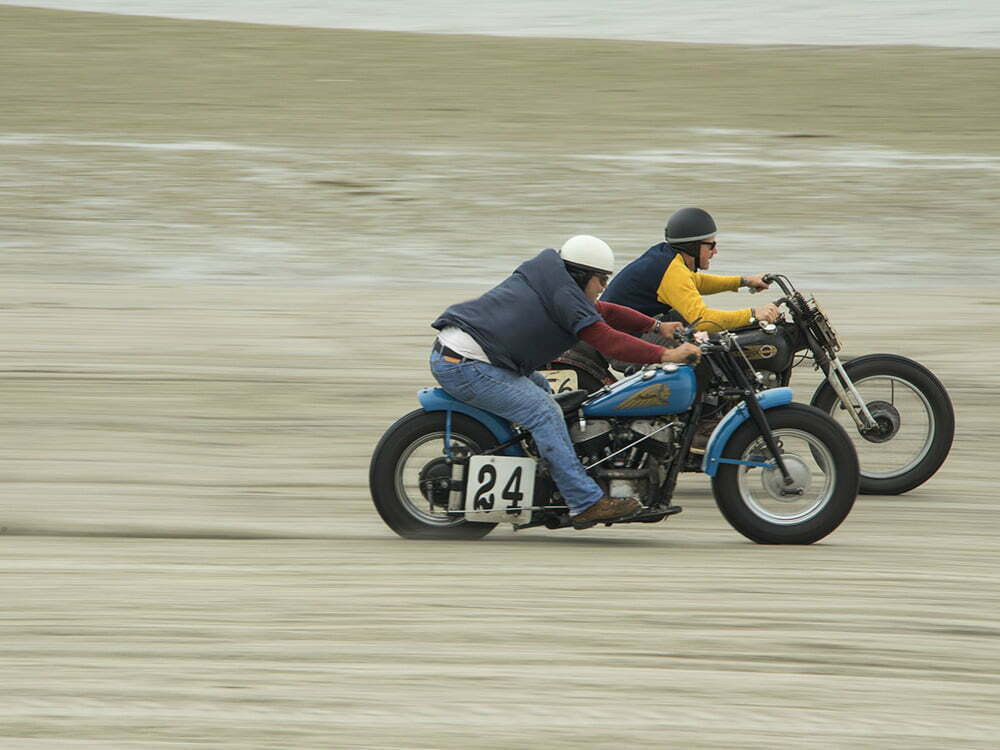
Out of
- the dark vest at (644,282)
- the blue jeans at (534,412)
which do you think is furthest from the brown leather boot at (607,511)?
the dark vest at (644,282)

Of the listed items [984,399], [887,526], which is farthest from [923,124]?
[887,526]

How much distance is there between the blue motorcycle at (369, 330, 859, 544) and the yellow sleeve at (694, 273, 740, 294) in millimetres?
1526

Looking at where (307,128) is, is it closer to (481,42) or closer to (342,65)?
(342,65)

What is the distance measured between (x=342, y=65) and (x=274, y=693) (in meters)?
24.4

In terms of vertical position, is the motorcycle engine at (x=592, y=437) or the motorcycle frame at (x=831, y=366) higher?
the motorcycle frame at (x=831, y=366)

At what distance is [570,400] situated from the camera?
306 inches

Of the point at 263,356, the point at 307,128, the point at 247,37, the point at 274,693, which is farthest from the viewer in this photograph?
the point at 247,37

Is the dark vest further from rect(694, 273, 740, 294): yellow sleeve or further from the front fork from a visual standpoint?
the front fork

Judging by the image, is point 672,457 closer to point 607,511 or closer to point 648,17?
point 607,511

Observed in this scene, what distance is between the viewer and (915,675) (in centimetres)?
564

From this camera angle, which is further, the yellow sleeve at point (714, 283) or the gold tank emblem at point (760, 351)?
the yellow sleeve at point (714, 283)

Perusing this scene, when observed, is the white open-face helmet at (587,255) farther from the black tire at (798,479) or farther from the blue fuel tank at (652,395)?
the black tire at (798,479)

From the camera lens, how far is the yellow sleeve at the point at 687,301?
876 cm

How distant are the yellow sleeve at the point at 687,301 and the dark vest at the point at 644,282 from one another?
2.6 inches
